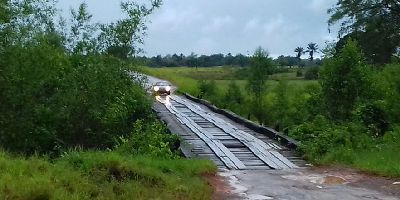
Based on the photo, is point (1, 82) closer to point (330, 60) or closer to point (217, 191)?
point (217, 191)

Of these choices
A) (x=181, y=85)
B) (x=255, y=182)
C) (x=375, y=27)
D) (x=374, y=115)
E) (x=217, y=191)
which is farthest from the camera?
(x=181, y=85)

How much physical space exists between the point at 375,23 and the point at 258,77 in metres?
8.60

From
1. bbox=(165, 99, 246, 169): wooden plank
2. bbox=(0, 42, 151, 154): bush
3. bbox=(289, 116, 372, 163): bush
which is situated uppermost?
bbox=(0, 42, 151, 154): bush

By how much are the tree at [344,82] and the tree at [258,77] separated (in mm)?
13443

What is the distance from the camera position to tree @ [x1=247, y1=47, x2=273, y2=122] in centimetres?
3238

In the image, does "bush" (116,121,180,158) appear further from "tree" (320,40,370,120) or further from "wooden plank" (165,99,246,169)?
"tree" (320,40,370,120)

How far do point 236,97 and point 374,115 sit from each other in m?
18.5

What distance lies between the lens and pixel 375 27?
115ft

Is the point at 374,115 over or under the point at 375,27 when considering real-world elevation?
under

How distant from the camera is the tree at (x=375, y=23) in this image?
114 ft

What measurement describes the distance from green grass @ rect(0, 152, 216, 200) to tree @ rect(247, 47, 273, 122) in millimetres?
21846

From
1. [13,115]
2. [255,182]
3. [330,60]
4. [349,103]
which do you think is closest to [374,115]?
[349,103]

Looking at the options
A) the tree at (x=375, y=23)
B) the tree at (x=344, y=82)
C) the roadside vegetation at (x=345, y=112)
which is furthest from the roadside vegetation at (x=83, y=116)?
the tree at (x=375, y=23)

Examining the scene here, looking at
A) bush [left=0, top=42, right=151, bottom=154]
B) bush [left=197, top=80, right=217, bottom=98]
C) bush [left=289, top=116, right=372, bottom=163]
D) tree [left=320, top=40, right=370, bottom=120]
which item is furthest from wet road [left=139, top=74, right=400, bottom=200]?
bush [left=197, top=80, right=217, bottom=98]
